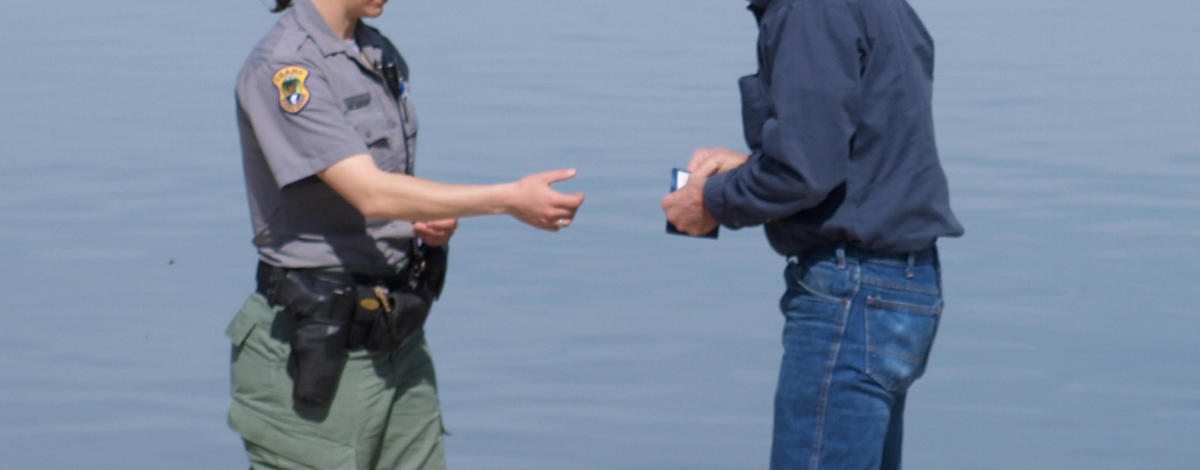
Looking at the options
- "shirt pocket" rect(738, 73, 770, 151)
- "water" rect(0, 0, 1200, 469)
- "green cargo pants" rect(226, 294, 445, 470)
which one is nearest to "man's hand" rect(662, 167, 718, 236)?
"shirt pocket" rect(738, 73, 770, 151)

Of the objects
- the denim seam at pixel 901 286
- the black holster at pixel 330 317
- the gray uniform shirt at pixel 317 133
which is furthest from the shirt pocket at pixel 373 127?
the denim seam at pixel 901 286

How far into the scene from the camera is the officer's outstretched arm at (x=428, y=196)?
9.75 feet

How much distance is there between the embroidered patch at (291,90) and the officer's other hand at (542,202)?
38cm

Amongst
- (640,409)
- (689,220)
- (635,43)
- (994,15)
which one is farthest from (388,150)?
(994,15)

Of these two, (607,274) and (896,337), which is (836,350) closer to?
(896,337)

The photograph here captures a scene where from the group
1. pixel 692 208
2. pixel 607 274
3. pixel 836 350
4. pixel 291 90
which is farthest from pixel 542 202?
pixel 607 274

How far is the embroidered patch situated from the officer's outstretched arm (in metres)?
0.12

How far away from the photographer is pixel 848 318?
3.07 meters

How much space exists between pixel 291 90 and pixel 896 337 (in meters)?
1.10

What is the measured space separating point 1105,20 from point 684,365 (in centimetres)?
988

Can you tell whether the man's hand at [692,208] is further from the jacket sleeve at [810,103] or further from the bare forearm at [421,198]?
the bare forearm at [421,198]

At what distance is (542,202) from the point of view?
2.99m

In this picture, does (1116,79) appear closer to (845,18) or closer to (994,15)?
(994,15)

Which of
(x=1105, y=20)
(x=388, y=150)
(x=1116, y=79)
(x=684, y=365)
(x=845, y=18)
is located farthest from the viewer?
(x=1105, y=20)
